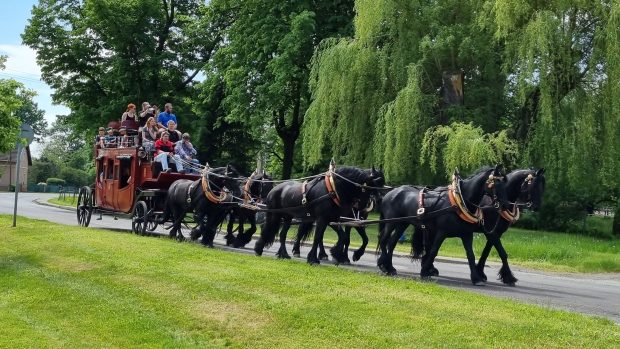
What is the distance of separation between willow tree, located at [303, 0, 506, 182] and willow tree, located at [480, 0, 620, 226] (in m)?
1.84

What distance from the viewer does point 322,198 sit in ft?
44.5

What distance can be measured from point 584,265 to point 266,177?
853 centimetres

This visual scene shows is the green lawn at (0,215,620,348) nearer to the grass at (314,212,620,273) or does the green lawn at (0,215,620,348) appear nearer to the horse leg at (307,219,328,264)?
the horse leg at (307,219,328,264)

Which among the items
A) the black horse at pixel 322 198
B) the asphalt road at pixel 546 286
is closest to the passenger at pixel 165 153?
the asphalt road at pixel 546 286

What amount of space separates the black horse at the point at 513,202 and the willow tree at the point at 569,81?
34.4ft

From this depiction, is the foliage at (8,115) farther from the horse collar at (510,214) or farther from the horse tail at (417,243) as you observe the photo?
the horse collar at (510,214)

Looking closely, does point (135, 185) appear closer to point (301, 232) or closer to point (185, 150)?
point (185, 150)

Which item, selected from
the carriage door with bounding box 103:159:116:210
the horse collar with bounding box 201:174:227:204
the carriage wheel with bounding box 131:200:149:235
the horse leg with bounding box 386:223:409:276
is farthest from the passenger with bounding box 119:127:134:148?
the horse leg with bounding box 386:223:409:276

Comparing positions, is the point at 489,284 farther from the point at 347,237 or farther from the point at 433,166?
the point at 433,166

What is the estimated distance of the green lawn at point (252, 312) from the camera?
7.22 m

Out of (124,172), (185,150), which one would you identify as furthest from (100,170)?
(185,150)

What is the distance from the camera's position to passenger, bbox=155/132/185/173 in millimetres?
18406

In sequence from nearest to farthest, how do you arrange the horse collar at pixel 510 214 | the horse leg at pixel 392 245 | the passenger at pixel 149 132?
the horse collar at pixel 510 214
the horse leg at pixel 392 245
the passenger at pixel 149 132

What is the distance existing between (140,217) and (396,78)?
11097 mm
